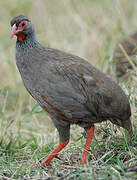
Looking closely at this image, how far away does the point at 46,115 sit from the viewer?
7.69 m

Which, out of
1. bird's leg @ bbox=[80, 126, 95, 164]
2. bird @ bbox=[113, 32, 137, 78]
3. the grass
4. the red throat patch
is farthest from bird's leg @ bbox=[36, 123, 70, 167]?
bird @ bbox=[113, 32, 137, 78]

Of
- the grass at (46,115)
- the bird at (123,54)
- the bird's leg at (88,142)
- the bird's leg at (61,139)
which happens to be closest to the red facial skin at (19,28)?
the bird's leg at (61,139)

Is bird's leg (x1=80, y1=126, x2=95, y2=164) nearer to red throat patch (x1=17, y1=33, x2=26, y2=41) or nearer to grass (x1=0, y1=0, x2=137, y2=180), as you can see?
grass (x1=0, y1=0, x2=137, y2=180)

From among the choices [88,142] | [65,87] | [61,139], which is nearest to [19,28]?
[65,87]

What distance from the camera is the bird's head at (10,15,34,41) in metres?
4.77

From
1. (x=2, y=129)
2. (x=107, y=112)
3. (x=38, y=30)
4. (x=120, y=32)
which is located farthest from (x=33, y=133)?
(x=38, y=30)

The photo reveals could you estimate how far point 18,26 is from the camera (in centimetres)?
480

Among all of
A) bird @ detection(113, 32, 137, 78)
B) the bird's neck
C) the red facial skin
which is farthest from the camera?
bird @ detection(113, 32, 137, 78)

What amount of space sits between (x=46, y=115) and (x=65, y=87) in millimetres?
3191

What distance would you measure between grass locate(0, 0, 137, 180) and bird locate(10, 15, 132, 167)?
327mm

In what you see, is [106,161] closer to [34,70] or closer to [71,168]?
[71,168]

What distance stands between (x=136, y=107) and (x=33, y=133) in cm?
201

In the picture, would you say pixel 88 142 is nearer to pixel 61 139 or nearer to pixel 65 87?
pixel 61 139

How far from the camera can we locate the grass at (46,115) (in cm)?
456
